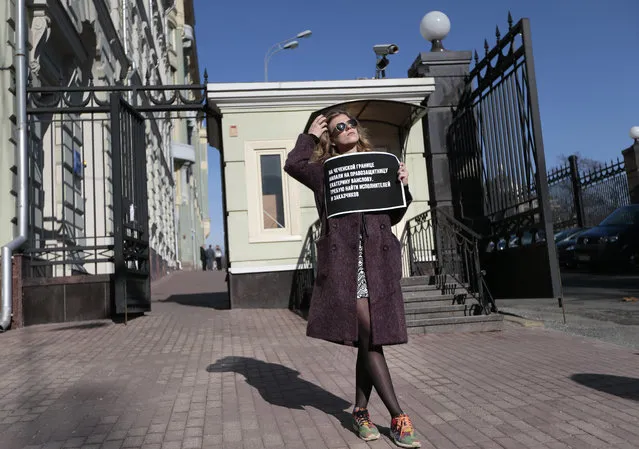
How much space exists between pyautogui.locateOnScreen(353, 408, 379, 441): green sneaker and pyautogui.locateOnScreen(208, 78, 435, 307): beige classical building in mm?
6836

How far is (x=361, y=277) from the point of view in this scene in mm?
3336

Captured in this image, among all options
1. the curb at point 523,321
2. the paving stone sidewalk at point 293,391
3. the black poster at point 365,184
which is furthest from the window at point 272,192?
the black poster at point 365,184

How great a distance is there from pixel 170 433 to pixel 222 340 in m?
3.46

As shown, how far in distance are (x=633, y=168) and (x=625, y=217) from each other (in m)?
5.08

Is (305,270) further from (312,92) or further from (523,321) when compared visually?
(523,321)

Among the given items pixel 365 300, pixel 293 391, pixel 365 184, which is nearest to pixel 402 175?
pixel 365 184

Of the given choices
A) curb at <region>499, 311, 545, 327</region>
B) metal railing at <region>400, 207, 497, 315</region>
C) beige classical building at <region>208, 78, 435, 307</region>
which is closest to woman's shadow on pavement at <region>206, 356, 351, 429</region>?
curb at <region>499, 311, 545, 327</region>

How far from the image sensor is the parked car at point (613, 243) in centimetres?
1545

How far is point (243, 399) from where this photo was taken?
4.25 m

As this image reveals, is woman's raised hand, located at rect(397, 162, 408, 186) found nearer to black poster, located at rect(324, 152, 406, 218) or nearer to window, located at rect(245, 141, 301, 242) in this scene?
black poster, located at rect(324, 152, 406, 218)

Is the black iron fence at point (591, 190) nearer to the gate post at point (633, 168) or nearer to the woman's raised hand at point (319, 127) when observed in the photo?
the gate post at point (633, 168)


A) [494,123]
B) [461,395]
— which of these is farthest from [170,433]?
[494,123]

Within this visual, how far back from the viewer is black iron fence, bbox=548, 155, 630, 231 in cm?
2094

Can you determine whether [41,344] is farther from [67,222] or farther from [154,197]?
[154,197]
